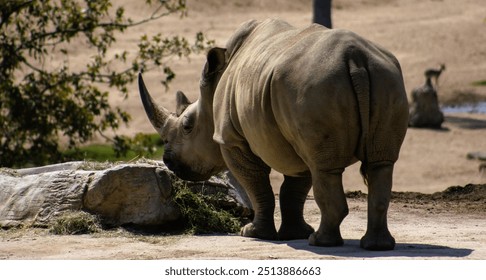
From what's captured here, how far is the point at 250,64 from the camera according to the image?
9469 millimetres

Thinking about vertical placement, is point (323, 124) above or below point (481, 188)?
above

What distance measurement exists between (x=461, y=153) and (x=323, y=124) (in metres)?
15.1

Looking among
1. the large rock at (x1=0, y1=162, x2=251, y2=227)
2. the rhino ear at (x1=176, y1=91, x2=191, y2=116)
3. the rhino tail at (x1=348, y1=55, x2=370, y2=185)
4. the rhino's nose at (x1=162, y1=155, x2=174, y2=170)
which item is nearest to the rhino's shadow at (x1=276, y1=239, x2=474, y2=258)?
the rhino tail at (x1=348, y1=55, x2=370, y2=185)

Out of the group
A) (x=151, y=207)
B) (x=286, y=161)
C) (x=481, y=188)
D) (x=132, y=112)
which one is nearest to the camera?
(x=286, y=161)

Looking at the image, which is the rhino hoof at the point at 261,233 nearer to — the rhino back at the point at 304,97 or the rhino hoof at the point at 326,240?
the rhino back at the point at 304,97

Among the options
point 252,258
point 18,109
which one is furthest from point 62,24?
point 252,258

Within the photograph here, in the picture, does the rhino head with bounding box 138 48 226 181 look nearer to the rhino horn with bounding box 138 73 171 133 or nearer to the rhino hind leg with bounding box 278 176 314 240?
the rhino horn with bounding box 138 73 171 133

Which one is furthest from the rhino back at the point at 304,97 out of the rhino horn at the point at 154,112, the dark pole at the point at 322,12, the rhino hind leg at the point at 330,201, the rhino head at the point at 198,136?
the dark pole at the point at 322,12

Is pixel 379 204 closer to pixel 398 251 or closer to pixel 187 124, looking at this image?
pixel 398 251

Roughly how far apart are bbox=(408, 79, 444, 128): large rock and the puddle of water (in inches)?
126

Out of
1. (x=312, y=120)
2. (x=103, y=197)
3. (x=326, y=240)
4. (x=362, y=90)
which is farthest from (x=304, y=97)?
(x=103, y=197)

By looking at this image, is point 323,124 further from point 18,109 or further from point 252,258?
point 18,109

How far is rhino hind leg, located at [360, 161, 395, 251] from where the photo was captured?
8648 mm

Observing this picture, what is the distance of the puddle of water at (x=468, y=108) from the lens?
92.3 ft
